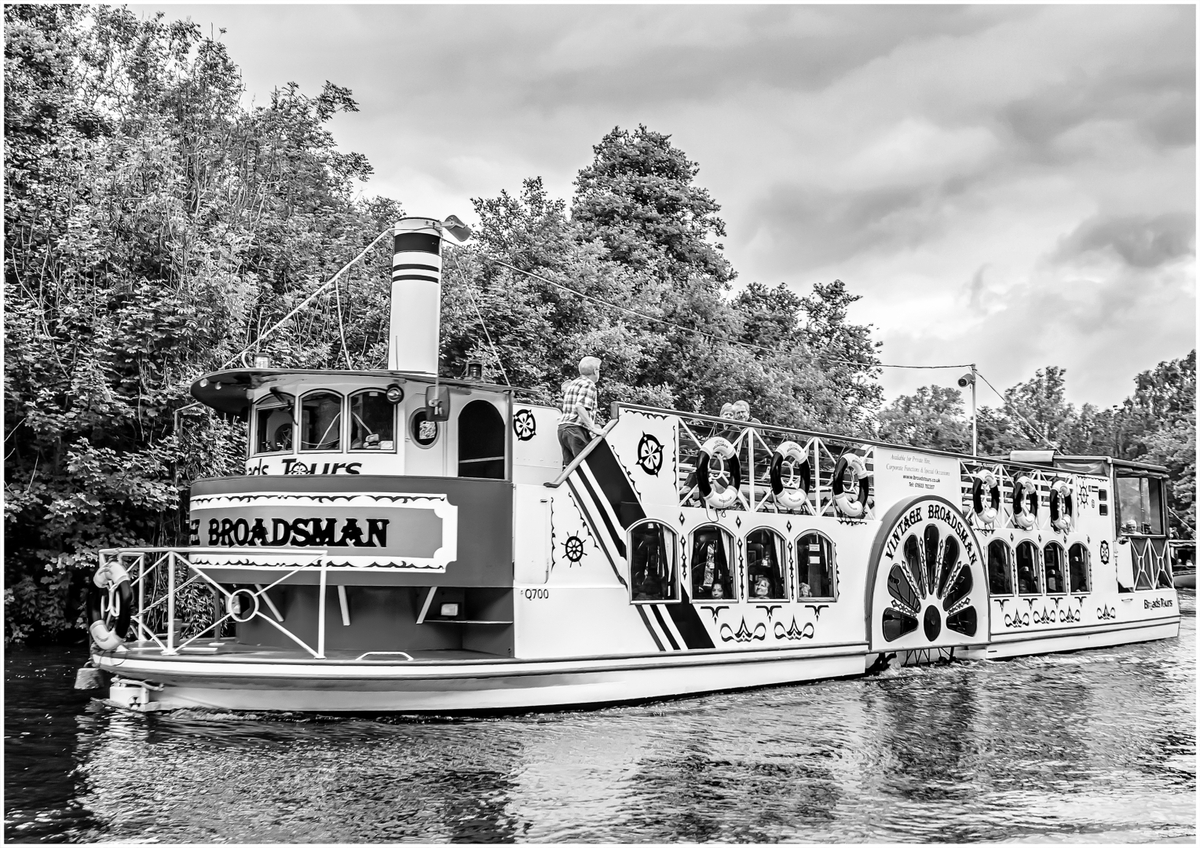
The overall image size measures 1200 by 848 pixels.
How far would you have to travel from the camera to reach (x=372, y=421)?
41.0 feet

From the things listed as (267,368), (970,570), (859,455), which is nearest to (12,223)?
(267,368)

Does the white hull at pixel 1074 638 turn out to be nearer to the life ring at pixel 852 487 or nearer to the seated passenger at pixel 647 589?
the life ring at pixel 852 487

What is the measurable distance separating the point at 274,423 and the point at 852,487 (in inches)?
315

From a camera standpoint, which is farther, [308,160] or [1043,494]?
[308,160]

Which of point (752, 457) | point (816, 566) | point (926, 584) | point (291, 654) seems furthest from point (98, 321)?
point (926, 584)

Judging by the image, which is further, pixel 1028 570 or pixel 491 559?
pixel 1028 570

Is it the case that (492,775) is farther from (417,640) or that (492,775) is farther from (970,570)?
(970,570)

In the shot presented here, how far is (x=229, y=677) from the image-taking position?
10805mm

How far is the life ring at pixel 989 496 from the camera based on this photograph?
17.1 meters

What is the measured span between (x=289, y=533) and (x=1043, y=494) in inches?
513

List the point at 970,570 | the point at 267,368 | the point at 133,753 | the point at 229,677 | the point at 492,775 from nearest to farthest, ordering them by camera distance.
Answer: the point at 492,775
the point at 133,753
the point at 229,677
the point at 267,368
the point at 970,570

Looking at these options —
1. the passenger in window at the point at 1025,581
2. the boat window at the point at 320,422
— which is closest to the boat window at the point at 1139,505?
the passenger in window at the point at 1025,581

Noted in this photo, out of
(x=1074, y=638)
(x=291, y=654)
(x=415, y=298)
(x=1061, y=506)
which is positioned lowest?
(x=1074, y=638)

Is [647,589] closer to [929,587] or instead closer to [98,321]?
[929,587]
